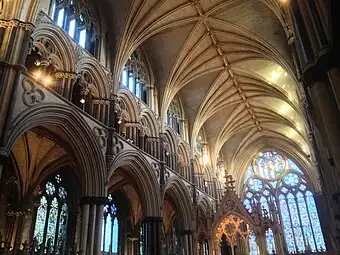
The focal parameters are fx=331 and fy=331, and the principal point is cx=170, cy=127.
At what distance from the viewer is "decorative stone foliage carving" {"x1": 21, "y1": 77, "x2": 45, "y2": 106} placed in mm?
9125

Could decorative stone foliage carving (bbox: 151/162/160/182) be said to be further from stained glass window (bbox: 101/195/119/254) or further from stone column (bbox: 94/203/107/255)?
stained glass window (bbox: 101/195/119/254)

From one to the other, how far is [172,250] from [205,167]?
345 inches

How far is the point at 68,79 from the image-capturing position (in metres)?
11.1

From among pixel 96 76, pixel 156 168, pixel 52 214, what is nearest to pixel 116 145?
pixel 96 76

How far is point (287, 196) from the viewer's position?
83.7 ft

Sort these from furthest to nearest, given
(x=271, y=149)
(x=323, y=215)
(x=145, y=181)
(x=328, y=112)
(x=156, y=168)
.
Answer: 1. (x=271, y=149)
2. (x=323, y=215)
3. (x=156, y=168)
4. (x=145, y=181)
5. (x=328, y=112)

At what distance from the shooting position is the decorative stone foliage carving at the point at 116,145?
483 inches

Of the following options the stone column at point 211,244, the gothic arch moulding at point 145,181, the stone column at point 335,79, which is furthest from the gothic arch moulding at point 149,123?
the stone column at point 335,79

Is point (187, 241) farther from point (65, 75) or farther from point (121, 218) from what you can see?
point (65, 75)

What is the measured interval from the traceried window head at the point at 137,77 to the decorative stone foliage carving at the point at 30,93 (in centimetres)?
560

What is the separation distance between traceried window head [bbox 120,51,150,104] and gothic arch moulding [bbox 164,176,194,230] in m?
4.66

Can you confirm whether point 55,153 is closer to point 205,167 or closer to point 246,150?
point 205,167

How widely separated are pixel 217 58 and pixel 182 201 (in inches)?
320

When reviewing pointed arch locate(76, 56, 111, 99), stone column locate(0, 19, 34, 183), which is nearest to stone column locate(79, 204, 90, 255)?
stone column locate(0, 19, 34, 183)
